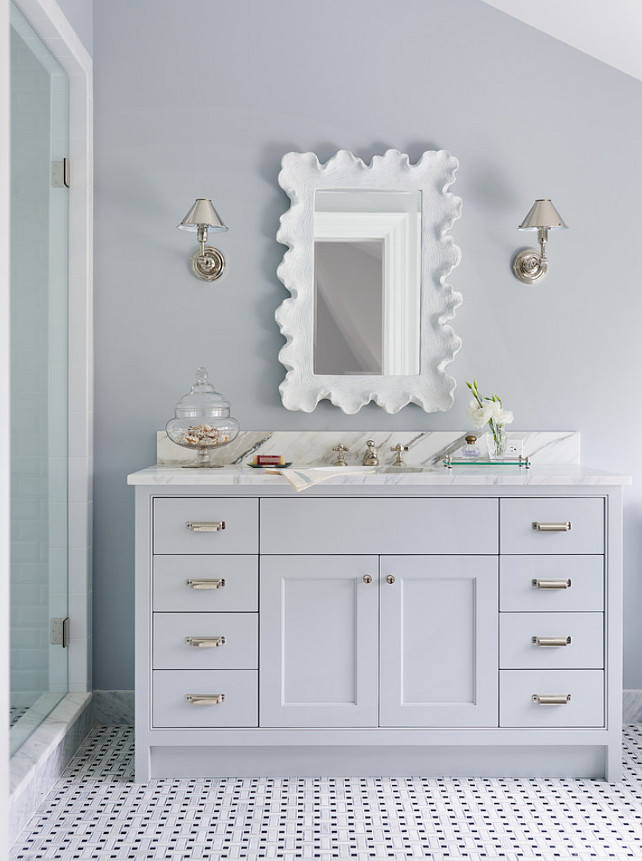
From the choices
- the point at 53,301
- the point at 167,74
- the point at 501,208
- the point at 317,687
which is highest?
the point at 167,74

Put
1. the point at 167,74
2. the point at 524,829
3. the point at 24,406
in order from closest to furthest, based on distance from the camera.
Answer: the point at 524,829 → the point at 24,406 → the point at 167,74

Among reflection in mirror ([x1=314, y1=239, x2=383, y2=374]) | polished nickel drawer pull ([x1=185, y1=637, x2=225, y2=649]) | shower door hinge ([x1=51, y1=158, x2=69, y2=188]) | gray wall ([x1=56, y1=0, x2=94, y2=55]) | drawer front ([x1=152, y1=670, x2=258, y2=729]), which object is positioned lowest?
drawer front ([x1=152, y1=670, x2=258, y2=729])

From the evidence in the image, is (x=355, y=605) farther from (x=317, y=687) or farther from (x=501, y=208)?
(x=501, y=208)

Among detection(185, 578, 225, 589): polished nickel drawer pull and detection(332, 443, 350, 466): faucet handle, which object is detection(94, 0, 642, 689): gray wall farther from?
detection(185, 578, 225, 589): polished nickel drawer pull

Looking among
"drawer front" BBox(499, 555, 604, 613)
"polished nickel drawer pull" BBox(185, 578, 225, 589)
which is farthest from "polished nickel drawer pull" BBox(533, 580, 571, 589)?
"polished nickel drawer pull" BBox(185, 578, 225, 589)

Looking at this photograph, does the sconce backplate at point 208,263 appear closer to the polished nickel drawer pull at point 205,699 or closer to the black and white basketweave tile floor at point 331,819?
the polished nickel drawer pull at point 205,699

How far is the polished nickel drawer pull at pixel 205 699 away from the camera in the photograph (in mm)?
2264

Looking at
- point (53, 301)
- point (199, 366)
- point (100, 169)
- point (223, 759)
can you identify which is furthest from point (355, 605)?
point (100, 169)

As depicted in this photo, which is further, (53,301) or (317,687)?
(53,301)

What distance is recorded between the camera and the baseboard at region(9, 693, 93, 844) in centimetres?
203

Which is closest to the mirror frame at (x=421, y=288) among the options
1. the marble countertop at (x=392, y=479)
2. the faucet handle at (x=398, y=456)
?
the faucet handle at (x=398, y=456)

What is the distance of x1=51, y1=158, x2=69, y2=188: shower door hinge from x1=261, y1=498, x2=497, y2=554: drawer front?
125 centimetres

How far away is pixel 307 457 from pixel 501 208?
113 cm

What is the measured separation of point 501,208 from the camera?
275 centimetres
